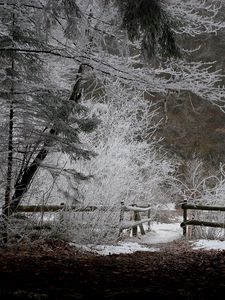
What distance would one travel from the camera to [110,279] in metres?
4.03

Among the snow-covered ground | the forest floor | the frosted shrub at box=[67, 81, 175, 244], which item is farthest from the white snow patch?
the forest floor

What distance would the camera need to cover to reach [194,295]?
10.8 feet

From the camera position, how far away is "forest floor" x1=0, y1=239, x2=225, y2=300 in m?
3.29

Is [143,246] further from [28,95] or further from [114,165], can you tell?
[28,95]

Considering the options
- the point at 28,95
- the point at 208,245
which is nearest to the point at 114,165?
the point at 208,245

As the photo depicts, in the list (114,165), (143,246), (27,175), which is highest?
(114,165)

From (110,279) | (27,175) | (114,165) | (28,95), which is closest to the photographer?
(110,279)

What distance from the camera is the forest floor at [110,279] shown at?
3.29m

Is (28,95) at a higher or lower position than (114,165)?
higher

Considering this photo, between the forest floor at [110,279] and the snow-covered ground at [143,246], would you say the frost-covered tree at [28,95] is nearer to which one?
the snow-covered ground at [143,246]

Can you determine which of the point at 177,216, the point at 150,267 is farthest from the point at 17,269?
the point at 177,216

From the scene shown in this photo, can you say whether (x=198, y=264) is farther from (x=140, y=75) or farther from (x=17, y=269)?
(x=140, y=75)

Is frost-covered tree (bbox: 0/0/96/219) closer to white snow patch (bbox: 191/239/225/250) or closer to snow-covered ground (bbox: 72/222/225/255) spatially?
snow-covered ground (bbox: 72/222/225/255)

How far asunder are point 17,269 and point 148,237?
10712 mm
